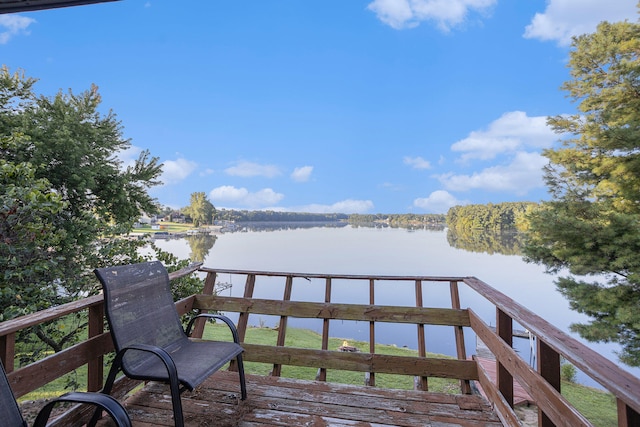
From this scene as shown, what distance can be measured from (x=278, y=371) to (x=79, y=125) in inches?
248

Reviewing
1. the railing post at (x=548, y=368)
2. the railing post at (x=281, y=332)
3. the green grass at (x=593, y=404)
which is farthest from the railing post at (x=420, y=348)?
the green grass at (x=593, y=404)

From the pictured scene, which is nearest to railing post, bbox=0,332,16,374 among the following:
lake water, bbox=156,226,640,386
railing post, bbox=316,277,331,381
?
railing post, bbox=316,277,331,381

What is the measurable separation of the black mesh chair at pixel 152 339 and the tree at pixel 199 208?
82.6ft

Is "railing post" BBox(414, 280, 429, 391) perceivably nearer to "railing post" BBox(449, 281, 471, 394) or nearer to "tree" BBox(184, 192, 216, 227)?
"railing post" BBox(449, 281, 471, 394)

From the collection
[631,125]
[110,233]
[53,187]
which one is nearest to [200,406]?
[110,233]

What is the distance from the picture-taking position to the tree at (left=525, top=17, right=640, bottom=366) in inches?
260

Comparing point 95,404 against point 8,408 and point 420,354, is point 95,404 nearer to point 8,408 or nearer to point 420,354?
point 8,408

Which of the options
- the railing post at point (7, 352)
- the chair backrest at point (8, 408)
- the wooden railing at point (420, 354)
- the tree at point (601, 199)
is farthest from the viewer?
the tree at point (601, 199)

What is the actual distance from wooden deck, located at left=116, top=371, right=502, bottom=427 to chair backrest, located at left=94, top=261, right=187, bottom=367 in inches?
14.5

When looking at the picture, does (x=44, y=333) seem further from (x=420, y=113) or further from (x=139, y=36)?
(x=420, y=113)

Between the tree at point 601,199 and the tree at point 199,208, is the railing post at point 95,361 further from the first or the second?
the tree at point 199,208

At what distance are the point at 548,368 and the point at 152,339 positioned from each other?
2.04m

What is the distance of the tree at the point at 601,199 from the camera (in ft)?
21.6

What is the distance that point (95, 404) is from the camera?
1.07m
